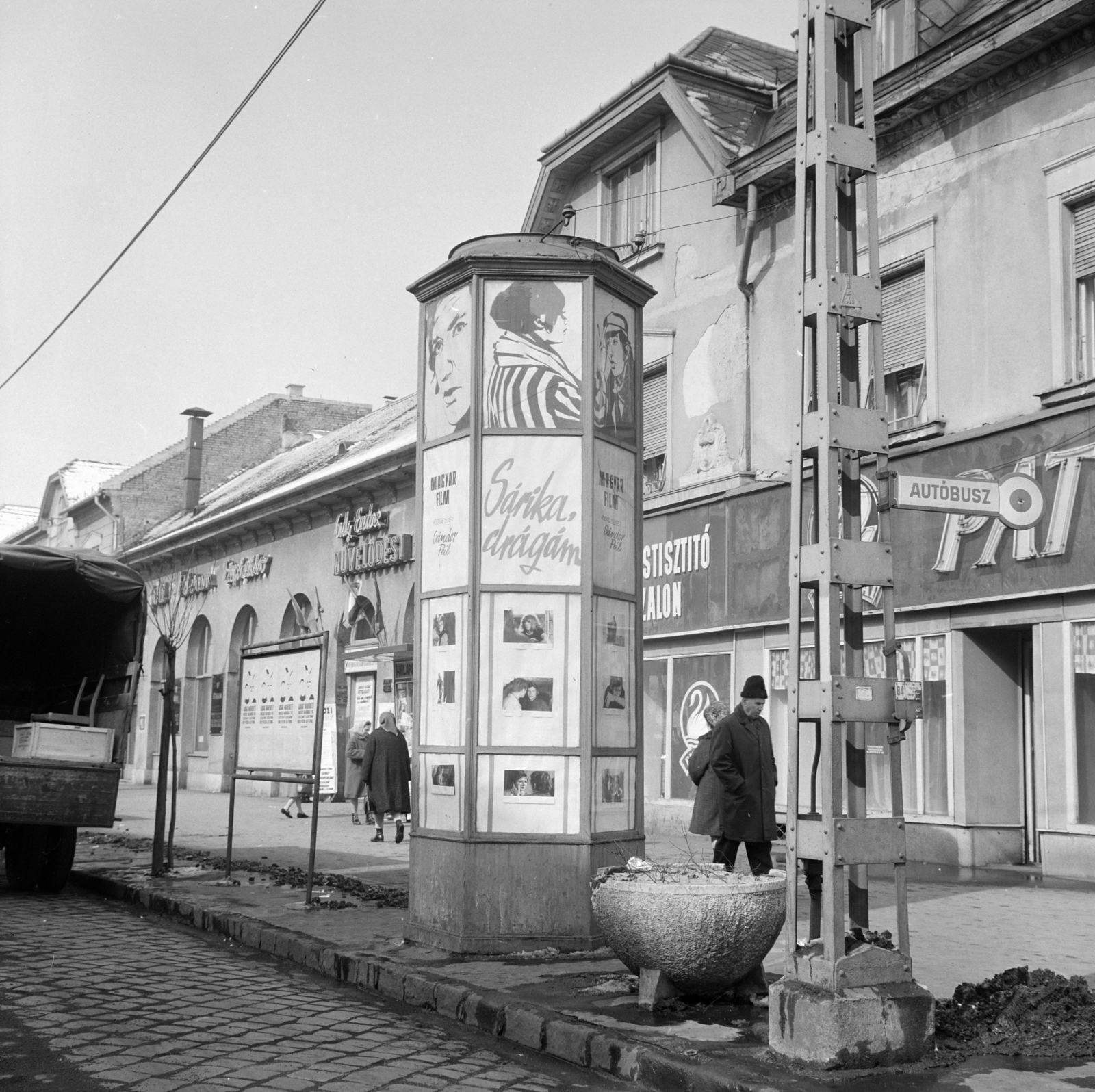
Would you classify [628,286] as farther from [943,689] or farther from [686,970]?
[943,689]

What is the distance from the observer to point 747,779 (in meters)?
10.6

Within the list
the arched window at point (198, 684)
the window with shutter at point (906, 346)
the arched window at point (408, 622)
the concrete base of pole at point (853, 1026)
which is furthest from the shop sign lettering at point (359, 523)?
the concrete base of pole at point (853, 1026)

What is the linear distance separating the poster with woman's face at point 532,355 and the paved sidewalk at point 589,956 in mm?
3166

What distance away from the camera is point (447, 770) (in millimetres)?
9266

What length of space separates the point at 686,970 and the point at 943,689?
8770 mm

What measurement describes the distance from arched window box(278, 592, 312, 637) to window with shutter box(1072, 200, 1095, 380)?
19367 millimetres

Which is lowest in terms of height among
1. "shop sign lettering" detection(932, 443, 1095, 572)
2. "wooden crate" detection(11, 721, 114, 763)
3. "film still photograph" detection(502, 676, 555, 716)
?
"wooden crate" detection(11, 721, 114, 763)

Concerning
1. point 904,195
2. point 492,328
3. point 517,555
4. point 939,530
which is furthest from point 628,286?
point 904,195

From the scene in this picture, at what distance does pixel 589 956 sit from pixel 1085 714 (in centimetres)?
699

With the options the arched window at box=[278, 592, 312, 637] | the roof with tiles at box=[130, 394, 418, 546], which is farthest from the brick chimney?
the arched window at box=[278, 592, 312, 637]

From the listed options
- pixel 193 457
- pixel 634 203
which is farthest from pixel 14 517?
pixel 634 203

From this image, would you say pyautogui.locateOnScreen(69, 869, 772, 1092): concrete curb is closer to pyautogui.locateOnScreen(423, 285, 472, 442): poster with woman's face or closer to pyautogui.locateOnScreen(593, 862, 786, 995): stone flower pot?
pyautogui.locateOnScreen(593, 862, 786, 995): stone flower pot

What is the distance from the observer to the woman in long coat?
59.3 feet

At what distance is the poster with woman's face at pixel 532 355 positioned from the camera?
31.2 feet
